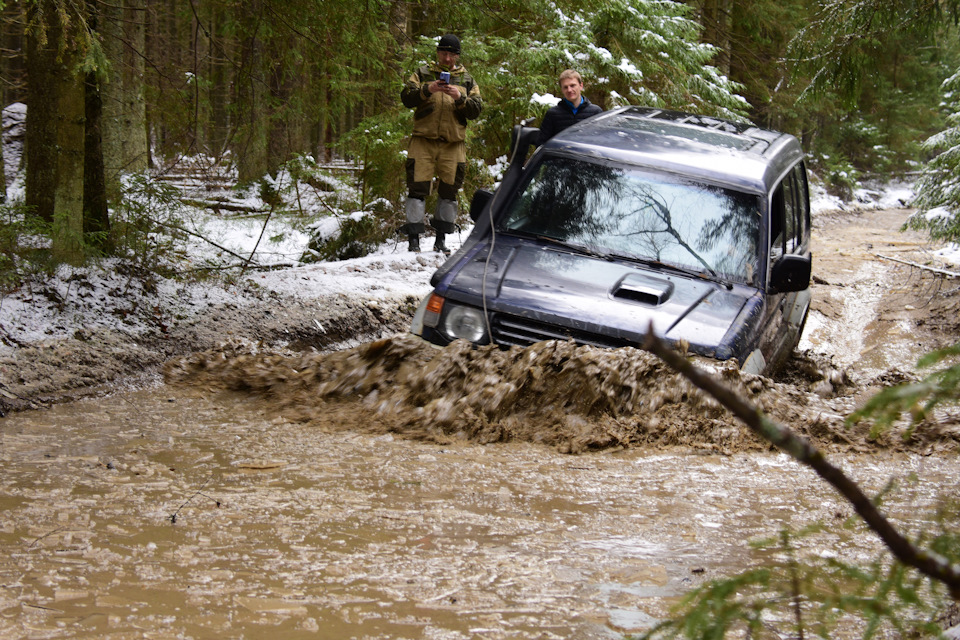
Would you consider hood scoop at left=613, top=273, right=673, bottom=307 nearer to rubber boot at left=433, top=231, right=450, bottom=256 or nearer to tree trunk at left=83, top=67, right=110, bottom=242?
tree trunk at left=83, top=67, right=110, bottom=242

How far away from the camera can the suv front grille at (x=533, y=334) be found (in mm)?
4840

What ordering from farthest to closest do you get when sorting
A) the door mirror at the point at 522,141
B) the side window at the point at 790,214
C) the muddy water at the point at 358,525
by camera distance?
the door mirror at the point at 522,141, the side window at the point at 790,214, the muddy water at the point at 358,525

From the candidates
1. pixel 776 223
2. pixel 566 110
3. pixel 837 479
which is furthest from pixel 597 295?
pixel 566 110

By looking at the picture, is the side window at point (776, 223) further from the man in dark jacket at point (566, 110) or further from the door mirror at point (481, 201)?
the man in dark jacket at point (566, 110)

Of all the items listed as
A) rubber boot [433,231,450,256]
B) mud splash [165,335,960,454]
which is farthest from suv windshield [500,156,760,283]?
rubber boot [433,231,450,256]

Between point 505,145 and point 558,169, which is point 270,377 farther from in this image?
point 505,145

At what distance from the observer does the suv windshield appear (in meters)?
5.54

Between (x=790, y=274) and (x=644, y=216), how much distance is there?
3.18 feet

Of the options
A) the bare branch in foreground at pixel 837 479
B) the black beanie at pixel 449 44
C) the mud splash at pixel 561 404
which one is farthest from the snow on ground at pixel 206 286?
the bare branch in foreground at pixel 837 479

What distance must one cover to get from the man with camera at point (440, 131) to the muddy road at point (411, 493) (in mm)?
3923

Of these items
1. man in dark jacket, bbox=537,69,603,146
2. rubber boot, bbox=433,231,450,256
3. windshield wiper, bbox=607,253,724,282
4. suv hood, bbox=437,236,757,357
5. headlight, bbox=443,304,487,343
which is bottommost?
rubber boot, bbox=433,231,450,256

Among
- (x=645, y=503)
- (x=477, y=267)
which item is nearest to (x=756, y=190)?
(x=477, y=267)

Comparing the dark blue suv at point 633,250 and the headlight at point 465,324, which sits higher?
the dark blue suv at point 633,250

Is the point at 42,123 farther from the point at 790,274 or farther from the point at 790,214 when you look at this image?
the point at 790,214
